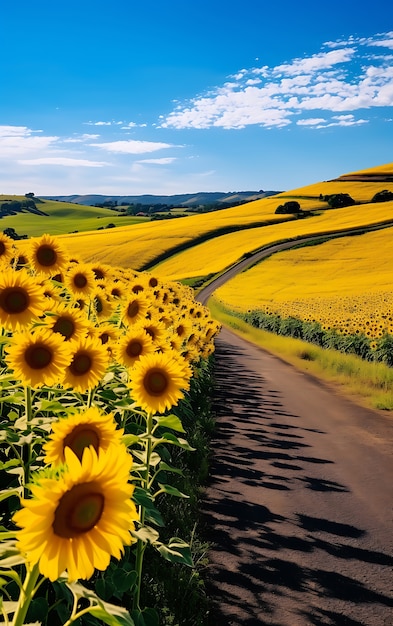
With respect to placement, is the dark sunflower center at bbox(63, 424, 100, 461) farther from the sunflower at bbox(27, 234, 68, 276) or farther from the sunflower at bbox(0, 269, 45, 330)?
the sunflower at bbox(27, 234, 68, 276)

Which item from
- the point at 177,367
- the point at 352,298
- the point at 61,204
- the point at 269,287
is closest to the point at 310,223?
the point at 269,287

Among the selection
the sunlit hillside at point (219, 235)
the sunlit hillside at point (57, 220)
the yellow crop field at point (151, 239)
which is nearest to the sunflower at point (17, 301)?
the sunlit hillside at point (219, 235)

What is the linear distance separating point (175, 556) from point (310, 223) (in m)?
79.1

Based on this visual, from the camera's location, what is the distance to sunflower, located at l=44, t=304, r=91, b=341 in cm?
421

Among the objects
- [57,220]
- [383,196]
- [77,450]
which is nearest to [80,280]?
[77,450]

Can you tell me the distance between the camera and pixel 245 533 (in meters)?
6.33

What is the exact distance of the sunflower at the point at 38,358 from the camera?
10.5 ft

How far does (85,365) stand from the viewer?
11.7ft

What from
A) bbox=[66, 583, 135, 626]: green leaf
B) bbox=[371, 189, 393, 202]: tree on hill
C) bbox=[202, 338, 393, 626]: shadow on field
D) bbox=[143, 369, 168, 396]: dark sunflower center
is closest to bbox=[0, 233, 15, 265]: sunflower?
bbox=[143, 369, 168, 396]: dark sunflower center

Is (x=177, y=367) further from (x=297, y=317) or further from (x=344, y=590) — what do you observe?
(x=297, y=317)

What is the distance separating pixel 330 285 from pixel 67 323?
144 feet

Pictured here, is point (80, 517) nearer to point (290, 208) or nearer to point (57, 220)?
point (290, 208)

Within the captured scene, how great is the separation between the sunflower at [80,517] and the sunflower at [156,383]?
2034 millimetres

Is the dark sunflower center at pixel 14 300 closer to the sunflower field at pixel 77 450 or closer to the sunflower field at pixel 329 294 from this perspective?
the sunflower field at pixel 77 450
